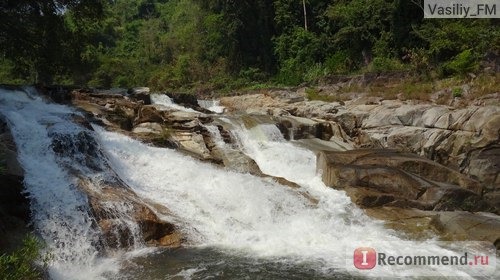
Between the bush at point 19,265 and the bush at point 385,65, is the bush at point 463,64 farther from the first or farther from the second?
the bush at point 19,265

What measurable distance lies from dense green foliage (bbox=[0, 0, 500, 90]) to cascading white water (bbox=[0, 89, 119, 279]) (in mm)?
1940

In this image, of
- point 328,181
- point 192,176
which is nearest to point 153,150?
point 192,176

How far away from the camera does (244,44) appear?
3456cm

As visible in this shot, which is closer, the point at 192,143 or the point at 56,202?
the point at 56,202

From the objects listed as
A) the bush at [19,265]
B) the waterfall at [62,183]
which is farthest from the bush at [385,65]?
the bush at [19,265]

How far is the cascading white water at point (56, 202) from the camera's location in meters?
7.56

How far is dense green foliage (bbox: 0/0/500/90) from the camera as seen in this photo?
11.6 metres

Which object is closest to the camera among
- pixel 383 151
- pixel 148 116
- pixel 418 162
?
pixel 418 162

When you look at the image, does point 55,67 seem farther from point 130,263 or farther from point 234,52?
point 234,52

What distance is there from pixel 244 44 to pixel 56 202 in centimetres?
2753

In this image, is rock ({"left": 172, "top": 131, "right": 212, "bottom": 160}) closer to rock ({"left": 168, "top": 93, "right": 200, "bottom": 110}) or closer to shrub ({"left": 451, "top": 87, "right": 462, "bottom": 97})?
rock ({"left": 168, "top": 93, "right": 200, "bottom": 110})

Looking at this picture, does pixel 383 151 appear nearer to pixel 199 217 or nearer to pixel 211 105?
pixel 199 217

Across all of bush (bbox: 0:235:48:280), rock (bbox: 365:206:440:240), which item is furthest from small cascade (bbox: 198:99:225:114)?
bush (bbox: 0:235:48:280)

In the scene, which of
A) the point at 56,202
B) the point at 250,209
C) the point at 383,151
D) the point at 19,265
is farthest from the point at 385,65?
the point at 19,265
